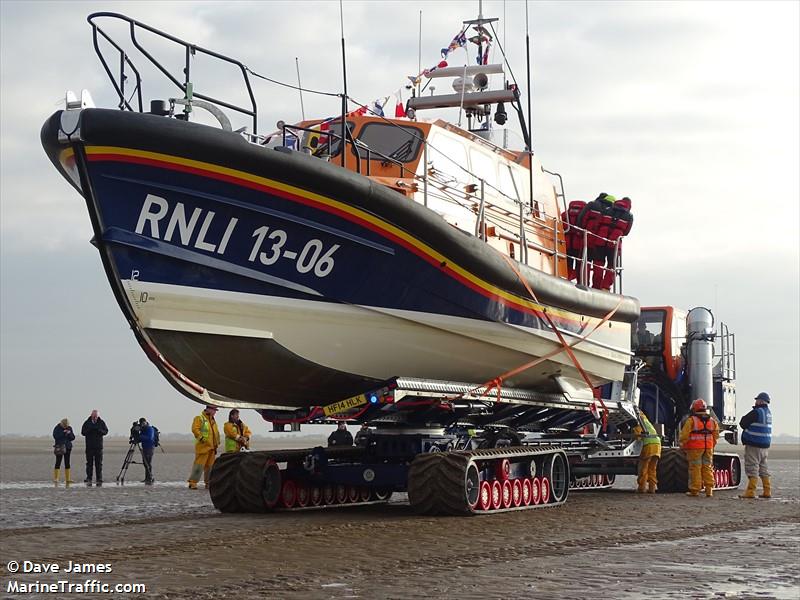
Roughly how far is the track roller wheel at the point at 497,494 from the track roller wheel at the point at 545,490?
107 centimetres

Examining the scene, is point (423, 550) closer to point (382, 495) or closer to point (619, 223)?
point (382, 495)

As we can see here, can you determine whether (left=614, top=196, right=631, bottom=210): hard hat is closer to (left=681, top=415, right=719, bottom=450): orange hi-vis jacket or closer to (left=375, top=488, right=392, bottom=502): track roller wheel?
(left=681, top=415, right=719, bottom=450): orange hi-vis jacket

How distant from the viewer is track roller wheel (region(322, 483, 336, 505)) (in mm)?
12414

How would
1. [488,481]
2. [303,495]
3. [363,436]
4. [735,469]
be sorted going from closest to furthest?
[488,481] < [303,495] < [363,436] < [735,469]

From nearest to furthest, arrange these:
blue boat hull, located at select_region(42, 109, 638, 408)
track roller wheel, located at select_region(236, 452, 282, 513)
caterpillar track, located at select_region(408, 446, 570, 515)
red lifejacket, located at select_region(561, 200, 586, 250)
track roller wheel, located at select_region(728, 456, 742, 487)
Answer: blue boat hull, located at select_region(42, 109, 638, 408)
caterpillar track, located at select_region(408, 446, 570, 515)
track roller wheel, located at select_region(236, 452, 282, 513)
red lifejacket, located at select_region(561, 200, 586, 250)
track roller wheel, located at select_region(728, 456, 742, 487)

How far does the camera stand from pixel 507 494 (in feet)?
37.4

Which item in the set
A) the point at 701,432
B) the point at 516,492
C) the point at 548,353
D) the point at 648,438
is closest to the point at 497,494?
the point at 516,492

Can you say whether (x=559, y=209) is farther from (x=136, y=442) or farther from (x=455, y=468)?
(x=136, y=442)

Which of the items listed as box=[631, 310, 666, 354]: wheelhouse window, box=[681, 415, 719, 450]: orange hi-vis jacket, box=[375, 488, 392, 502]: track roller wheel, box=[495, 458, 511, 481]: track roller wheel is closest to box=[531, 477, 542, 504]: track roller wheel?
box=[495, 458, 511, 481]: track roller wheel

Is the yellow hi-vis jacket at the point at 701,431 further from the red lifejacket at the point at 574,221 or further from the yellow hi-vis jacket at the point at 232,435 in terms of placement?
the yellow hi-vis jacket at the point at 232,435

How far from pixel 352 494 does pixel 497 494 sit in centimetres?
232

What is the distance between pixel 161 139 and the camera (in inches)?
359

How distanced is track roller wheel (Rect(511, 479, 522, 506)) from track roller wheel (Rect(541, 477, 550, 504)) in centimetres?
57

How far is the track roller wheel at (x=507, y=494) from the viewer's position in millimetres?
11320
